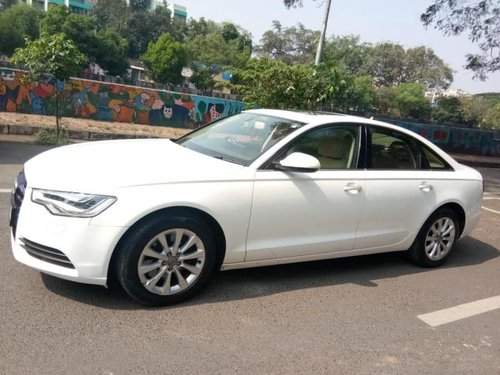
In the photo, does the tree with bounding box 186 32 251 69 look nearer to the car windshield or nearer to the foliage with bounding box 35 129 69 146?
the foliage with bounding box 35 129 69 146

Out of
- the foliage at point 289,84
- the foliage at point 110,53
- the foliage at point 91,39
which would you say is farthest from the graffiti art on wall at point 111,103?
the foliage at point 110,53

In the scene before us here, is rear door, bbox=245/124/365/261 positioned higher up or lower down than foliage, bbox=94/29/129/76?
lower down

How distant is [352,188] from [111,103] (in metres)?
18.2

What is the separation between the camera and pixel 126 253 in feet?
11.7

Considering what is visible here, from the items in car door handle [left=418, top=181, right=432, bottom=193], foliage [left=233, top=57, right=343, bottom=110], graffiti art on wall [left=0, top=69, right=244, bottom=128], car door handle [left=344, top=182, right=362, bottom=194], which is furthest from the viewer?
graffiti art on wall [left=0, top=69, right=244, bottom=128]

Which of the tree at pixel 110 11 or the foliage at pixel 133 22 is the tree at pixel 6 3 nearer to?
the foliage at pixel 133 22

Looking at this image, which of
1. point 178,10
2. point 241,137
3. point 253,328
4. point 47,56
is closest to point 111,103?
point 47,56

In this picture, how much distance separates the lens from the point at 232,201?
392 centimetres

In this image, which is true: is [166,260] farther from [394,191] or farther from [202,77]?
[202,77]

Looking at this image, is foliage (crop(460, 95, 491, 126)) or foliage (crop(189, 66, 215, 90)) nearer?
foliage (crop(460, 95, 491, 126))

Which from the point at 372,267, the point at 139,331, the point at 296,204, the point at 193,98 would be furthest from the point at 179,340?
the point at 193,98

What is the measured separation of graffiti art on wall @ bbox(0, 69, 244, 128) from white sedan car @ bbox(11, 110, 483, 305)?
1591 cm

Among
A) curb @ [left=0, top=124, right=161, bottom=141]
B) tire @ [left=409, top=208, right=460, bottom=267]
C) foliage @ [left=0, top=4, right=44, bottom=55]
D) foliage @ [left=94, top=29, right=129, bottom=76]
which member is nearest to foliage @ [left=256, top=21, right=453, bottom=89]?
foliage @ [left=94, top=29, right=129, bottom=76]

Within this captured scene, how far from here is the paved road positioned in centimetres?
315
